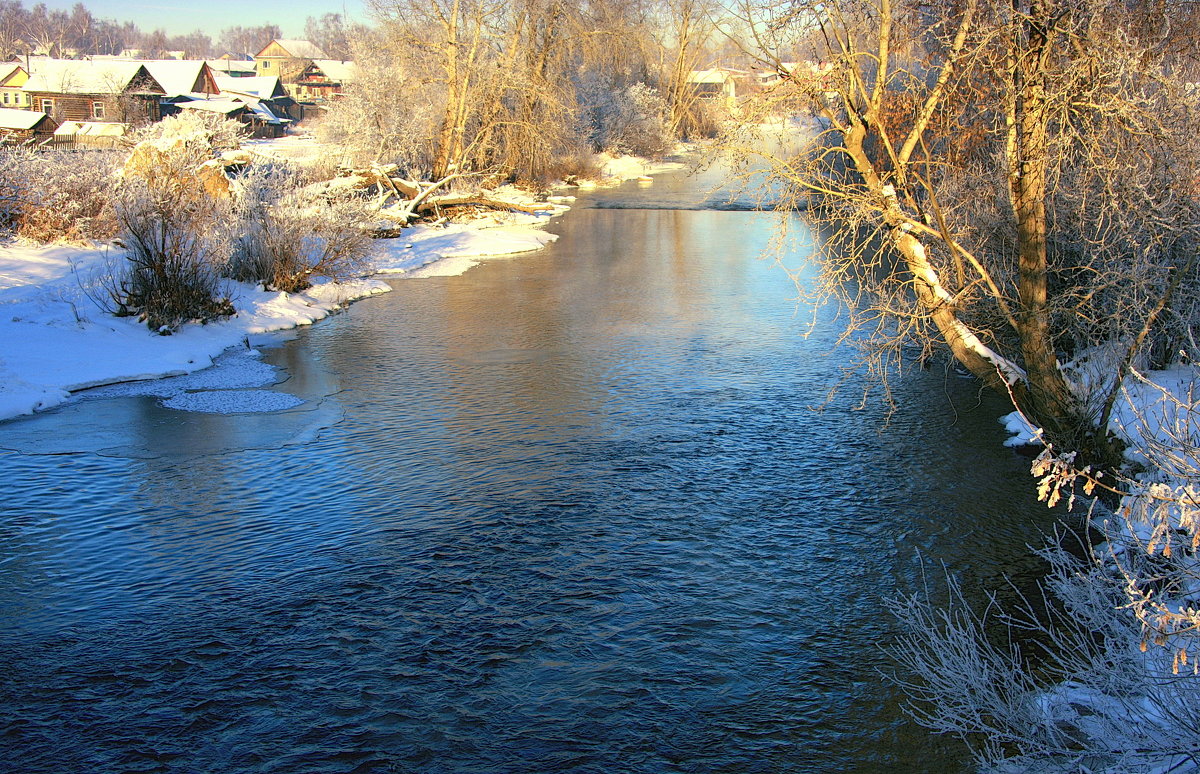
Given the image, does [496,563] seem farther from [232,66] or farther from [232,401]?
[232,66]

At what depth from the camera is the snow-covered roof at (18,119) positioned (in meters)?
49.6

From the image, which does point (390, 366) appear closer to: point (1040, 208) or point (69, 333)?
point (69, 333)

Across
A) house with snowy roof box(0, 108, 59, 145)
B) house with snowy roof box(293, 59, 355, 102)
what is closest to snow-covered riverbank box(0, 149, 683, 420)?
house with snowy roof box(0, 108, 59, 145)

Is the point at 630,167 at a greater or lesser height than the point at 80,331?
greater

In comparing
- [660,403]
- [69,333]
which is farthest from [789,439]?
[69,333]

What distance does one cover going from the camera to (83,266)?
52.9ft

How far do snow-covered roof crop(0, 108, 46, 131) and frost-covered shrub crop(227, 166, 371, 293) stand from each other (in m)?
37.6

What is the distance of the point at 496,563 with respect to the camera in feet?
24.6

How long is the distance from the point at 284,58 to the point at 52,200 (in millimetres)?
119082

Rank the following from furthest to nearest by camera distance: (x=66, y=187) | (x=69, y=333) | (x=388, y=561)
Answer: (x=66, y=187)
(x=69, y=333)
(x=388, y=561)

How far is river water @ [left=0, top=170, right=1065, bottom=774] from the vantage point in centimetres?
549

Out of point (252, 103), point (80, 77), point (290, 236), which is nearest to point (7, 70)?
point (80, 77)

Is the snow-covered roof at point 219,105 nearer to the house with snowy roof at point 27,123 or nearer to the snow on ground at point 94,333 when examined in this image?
the house with snowy roof at point 27,123

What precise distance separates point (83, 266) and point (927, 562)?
14158 mm
